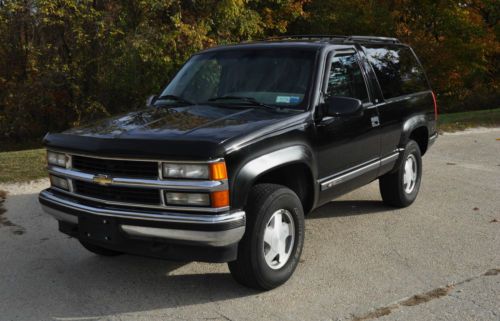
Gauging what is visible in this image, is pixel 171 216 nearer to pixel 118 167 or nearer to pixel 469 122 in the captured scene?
pixel 118 167

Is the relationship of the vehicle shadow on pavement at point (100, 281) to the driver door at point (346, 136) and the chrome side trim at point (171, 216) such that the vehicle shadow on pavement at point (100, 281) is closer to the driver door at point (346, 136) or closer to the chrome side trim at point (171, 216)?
the chrome side trim at point (171, 216)

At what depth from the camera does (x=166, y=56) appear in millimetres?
14539

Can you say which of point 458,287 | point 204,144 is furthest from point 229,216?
point 458,287

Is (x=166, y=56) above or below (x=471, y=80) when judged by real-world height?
above

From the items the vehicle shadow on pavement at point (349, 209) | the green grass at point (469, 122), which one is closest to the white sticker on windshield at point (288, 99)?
the vehicle shadow on pavement at point (349, 209)

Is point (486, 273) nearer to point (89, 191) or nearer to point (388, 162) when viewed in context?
point (388, 162)

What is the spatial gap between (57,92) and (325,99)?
47.1 feet

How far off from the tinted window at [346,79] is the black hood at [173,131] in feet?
2.32

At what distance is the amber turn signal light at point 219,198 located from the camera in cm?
359

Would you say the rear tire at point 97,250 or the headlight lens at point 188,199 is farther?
the rear tire at point 97,250

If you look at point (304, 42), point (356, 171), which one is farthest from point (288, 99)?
point (356, 171)

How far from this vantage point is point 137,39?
14.2 metres

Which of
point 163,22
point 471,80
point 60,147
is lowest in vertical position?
point 471,80

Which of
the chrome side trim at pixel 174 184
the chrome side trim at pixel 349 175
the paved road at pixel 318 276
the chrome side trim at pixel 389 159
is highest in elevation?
the chrome side trim at pixel 174 184
